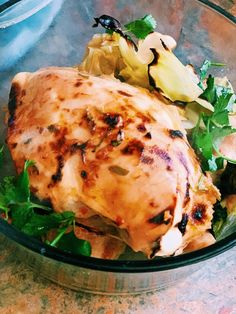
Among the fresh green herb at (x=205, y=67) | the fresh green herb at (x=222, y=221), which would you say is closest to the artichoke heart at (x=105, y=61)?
the fresh green herb at (x=205, y=67)

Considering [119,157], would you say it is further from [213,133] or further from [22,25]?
[22,25]

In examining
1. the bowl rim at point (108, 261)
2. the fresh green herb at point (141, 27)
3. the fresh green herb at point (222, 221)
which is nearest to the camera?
the bowl rim at point (108, 261)

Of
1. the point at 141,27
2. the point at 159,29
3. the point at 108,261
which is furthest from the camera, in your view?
the point at 159,29

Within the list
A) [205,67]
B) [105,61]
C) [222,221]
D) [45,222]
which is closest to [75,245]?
[45,222]

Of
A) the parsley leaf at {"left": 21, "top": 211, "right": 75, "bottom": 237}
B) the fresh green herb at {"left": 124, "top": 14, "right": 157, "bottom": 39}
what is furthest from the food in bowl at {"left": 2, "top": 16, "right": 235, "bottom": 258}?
the fresh green herb at {"left": 124, "top": 14, "right": 157, "bottom": 39}

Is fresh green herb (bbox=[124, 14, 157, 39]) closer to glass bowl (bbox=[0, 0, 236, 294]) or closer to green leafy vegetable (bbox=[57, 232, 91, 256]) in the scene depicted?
glass bowl (bbox=[0, 0, 236, 294])

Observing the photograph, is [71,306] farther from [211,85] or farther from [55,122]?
[211,85]

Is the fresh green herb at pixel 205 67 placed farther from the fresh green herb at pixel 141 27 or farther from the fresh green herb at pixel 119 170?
the fresh green herb at pixel 119 170

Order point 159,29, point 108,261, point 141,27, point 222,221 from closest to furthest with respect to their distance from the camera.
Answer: point 108,261 < point 222,221 < point 141,27 < point 159,29
